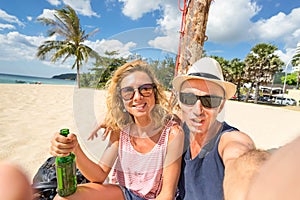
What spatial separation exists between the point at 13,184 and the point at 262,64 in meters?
37.4

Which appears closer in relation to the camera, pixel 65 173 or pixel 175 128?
pixel 65 173

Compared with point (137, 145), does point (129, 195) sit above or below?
below

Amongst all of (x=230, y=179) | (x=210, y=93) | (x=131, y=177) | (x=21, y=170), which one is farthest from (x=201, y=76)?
(x=21, y=170)

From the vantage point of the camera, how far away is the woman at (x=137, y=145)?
5.24ft

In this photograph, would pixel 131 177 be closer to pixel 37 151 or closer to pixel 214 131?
pixel 214 131

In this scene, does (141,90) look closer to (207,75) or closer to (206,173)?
(207,75)

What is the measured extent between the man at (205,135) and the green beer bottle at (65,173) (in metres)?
0.87

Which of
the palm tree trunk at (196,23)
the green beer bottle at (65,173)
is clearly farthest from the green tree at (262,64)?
the green beer bottle at (65,173)

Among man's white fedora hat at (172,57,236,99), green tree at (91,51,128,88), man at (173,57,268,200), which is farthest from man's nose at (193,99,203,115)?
green tree at (91,51,128,88)

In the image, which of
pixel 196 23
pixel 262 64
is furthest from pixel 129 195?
pixel 262 64

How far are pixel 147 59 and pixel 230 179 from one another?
1.13 metres

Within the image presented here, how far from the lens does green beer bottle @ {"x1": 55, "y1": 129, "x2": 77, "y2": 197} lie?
138 cm

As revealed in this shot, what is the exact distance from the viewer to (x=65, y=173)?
1397mm

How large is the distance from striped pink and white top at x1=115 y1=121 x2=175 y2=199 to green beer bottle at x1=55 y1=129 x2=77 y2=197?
0.46 m
